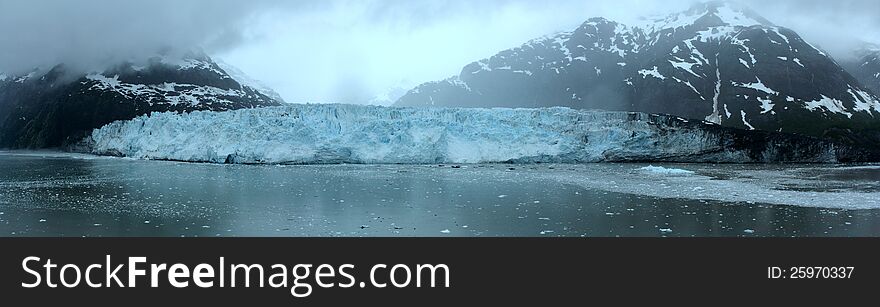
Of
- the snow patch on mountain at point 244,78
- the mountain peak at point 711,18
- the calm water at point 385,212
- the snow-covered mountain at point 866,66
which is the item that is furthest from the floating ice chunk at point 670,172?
the snow patch on mountain at point 244,78

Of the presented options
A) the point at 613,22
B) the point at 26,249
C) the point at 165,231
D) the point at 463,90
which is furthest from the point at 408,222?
the point at 613,22

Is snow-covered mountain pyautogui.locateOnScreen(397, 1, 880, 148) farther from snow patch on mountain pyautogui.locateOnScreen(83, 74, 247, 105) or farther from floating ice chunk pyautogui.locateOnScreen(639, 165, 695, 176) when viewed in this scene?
floating ice chunk pyautogui.locateOnScreen(639, 165, 695, 176)

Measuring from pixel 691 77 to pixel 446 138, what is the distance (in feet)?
205

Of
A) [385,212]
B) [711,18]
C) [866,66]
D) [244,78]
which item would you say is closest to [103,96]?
A: [244,78]

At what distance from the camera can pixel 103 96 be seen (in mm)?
79250

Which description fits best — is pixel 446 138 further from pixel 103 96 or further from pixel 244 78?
pixel 244 78

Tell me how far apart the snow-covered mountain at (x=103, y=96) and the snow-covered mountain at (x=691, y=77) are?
41003 mm

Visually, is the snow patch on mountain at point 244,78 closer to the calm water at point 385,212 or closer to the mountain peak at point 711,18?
the mountain peak at point 711,18

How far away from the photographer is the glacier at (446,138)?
32.8 m

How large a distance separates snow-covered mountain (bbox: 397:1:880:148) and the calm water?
58.8m

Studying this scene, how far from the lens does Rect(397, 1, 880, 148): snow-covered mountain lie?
72.8 meters

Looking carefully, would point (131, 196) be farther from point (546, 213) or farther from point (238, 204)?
point (546, 213)

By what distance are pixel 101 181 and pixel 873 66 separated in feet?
378

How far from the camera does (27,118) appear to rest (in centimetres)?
8481
